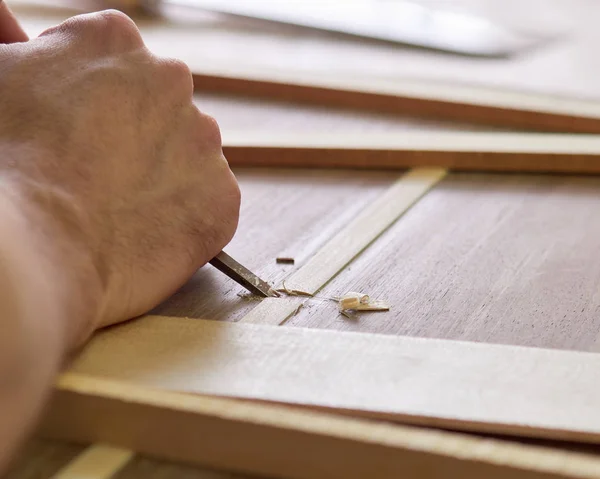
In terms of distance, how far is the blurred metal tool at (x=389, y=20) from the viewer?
2.17 metres

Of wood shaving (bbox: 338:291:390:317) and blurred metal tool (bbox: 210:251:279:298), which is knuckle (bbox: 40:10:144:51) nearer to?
blurred metal tool (bbox: 210:251:279:298)

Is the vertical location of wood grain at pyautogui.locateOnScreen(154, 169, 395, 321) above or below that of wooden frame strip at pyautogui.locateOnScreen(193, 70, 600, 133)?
below

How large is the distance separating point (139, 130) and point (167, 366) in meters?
0.28

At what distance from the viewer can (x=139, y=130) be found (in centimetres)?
93

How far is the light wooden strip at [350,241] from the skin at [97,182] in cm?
10

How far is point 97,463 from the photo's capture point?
71cm

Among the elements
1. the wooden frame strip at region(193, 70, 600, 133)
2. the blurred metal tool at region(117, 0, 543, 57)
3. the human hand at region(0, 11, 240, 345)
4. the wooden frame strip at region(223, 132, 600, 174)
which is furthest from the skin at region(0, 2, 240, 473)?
the blurred metal tool at region(117, 0, 543, 57)

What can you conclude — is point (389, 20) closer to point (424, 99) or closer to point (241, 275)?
point (424, 99)

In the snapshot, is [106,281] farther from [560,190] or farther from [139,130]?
[560,190]

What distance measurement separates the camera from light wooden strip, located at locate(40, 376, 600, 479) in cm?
63

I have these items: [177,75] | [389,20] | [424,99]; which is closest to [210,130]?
[177,75]

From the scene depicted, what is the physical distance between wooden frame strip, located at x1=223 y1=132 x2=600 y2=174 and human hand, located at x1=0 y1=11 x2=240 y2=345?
0.42 metres

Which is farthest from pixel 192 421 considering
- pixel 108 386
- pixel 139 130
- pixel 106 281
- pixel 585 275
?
pixel 585 275

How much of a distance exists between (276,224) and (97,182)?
35 centimetres
